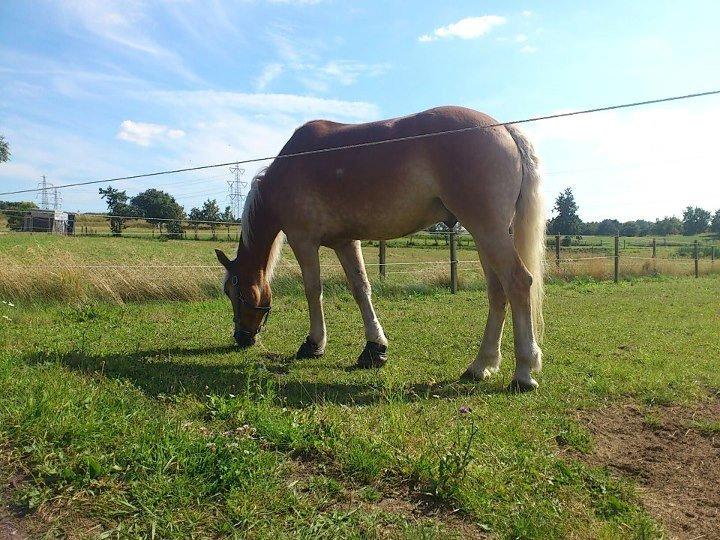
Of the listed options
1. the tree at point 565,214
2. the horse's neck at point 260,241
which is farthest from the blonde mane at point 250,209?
the tree at point 565,214

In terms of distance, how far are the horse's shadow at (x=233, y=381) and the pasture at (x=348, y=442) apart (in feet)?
0.10

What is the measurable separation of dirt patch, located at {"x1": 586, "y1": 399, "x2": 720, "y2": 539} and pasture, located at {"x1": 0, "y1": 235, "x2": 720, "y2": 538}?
1 centimetres

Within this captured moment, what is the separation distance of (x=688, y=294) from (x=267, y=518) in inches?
557

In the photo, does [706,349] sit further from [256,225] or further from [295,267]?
[295,267]

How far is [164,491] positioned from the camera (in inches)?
89.4

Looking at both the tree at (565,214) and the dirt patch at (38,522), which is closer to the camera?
the dirt patch at (38,522)

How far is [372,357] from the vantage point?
5.32 meters

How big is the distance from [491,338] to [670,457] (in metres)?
1.97

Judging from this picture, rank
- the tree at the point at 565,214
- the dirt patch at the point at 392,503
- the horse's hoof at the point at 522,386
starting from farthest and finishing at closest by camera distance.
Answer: the tree at the point at 565,214 → the horse's hoof at the point at 522,386 → the dirt patch at the point at 392,503

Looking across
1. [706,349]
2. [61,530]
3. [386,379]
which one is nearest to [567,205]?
[706,349]

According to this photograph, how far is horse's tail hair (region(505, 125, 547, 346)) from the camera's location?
4.58m

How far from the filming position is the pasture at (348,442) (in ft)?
7.16

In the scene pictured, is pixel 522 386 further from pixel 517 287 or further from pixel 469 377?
pixel 517 287

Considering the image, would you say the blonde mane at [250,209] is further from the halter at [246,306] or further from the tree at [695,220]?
the tree at [695,220]
